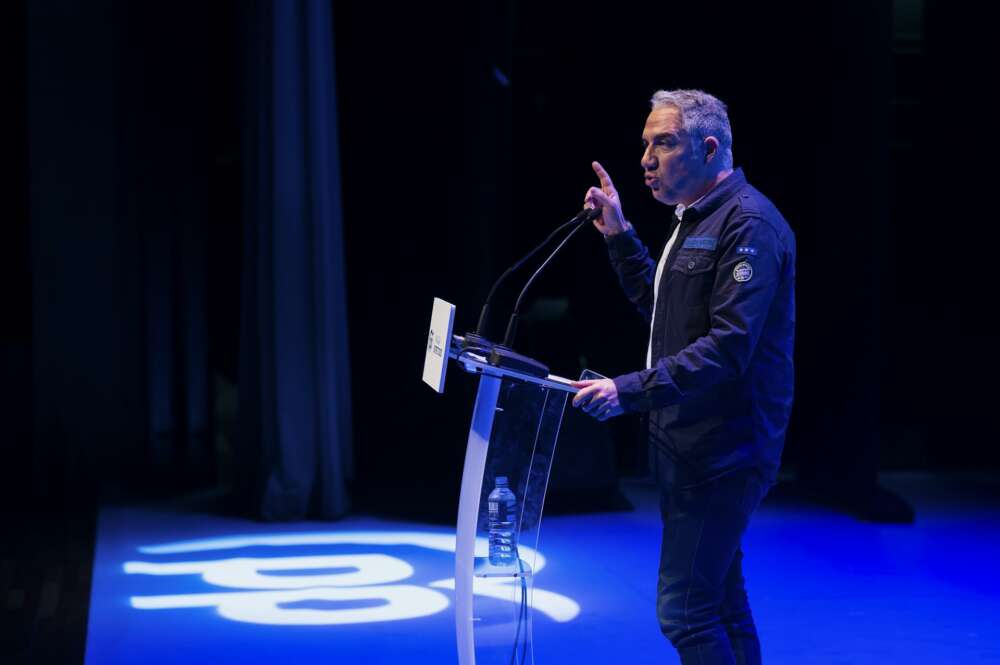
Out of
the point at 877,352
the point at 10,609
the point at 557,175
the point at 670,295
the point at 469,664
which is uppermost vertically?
the point at 557,175

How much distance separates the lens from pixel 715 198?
95.1 inches

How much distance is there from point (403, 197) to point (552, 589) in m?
2.40

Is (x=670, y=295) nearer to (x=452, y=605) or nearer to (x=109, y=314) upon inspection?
(x=452, y=605)

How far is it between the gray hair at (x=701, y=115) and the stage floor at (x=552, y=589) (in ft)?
5.00

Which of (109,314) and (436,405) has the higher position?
(109,314)

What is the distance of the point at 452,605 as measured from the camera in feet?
12.7

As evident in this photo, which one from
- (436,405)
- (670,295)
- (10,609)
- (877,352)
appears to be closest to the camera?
(670,295)

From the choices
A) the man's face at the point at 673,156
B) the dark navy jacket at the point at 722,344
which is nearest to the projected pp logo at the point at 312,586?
the dark navy jacket at the point at 722,344

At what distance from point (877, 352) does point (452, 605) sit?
7.58 feet

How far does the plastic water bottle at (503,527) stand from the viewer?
2.47 m

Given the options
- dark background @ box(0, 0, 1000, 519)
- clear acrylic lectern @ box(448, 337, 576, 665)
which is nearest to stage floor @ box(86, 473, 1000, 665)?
dark background @ box(0, 0, 1000, 519)

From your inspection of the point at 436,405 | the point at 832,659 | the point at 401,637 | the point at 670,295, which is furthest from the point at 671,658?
the point at 436,405

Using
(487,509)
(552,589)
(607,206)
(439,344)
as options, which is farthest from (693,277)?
(552,589)

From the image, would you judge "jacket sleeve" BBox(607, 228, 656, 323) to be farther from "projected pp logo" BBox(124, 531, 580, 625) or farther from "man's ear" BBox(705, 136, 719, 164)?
"projected pp logo" BBox(124, 531, 580, 625)
